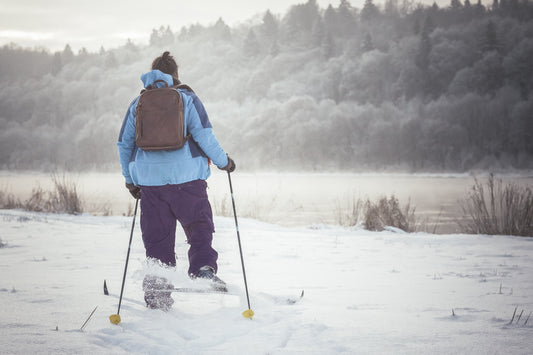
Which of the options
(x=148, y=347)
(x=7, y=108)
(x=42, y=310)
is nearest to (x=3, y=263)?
(x=42, y=310)

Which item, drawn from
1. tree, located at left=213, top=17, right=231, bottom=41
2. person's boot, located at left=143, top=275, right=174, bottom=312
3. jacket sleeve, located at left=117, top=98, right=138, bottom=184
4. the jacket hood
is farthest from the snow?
tree, located at left=213, top=17, right=231, bottom=41

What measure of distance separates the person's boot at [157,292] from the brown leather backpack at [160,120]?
80 cm

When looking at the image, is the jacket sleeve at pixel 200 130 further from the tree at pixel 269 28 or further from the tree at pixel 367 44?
the tree at pixel 269 28

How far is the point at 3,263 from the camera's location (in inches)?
147

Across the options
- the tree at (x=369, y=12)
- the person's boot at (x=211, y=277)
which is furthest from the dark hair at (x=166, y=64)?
the tree at (x=369, y=12)

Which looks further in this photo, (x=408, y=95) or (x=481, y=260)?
(x=408, y=95)

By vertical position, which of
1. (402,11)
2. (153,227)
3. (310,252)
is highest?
(402,11)

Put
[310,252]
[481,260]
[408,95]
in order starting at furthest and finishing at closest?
[408,95] → [310,252] → [481,260]

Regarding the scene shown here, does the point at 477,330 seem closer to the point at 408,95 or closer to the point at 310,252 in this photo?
the point at 310,252

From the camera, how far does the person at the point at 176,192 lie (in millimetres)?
2488

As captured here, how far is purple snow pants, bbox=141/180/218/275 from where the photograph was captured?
8.24 feet

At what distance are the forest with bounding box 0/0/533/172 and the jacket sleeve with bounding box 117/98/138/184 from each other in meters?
42.3

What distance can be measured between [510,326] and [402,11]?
271 feet

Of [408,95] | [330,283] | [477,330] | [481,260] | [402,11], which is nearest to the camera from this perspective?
[477,330]
